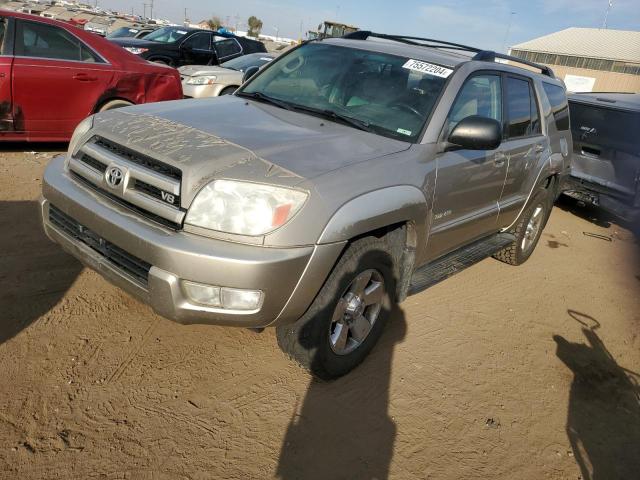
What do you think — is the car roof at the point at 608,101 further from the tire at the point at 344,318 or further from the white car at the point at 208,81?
the tire at the point at 344,318

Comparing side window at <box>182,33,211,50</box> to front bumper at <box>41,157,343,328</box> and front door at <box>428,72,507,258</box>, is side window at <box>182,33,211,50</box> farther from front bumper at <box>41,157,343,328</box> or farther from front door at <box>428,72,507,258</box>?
front bumper at <box>41,157,343,328</box>

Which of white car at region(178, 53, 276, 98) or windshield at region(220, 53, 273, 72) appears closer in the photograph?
white car at region(178, 53, 276, 98)

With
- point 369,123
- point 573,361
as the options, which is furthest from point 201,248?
point 573,361

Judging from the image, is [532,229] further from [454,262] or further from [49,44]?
[49,44]

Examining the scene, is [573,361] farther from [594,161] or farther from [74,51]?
[74,51]

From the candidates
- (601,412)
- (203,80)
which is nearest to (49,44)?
(203,80)

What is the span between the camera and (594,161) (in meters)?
7.04

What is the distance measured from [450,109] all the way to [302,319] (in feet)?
5.44

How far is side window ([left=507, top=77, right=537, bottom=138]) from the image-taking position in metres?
4.07

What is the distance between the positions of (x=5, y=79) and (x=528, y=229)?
227 inches

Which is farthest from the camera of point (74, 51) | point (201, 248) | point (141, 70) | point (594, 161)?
point (594, 161)

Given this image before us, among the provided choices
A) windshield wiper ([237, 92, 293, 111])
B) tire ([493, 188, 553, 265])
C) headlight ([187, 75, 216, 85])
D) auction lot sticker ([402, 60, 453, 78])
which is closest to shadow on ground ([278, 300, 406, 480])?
windshield wiper ([237, 92, 293, 111])

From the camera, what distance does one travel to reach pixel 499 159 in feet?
12.5

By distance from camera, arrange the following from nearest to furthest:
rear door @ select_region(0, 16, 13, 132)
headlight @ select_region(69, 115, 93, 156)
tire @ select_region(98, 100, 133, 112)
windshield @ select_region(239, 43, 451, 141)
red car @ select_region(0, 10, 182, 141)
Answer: headlight @ select_region(69, 115, 93, 156) < windshield @ select_region(239, 43, 451, 141) < rear door @ select_region(0, 16, 13, 132) < red car @ select_region(0, 10, 182, 141) < tire @ select_region(98, 100, 133, 112)
